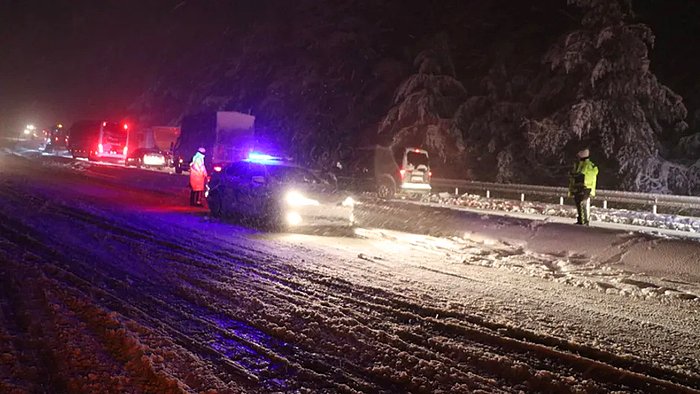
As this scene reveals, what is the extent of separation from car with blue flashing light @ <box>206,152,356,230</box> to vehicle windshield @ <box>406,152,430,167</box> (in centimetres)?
1019

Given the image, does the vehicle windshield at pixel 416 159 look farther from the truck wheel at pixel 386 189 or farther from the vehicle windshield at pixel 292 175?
the vehicle windshield at pixel 292 175

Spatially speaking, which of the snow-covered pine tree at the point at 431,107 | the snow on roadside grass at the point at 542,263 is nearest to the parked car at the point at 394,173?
the snow-covered pine tree at the point at 431,107

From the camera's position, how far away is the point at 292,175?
13445 millimetres

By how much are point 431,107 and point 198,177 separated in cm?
1507

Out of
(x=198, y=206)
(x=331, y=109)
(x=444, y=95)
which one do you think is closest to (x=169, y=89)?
(x=331, y=109)

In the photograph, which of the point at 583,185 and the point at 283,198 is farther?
the point at 583,185

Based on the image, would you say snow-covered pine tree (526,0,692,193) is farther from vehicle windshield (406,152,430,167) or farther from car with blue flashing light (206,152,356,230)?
car with blue flashing light (206,152,356,230)

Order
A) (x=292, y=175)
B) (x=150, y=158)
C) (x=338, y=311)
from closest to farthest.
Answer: (x=338, y=311), (x=292, y=175), (x=150, y=158)

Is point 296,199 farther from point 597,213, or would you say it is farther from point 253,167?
point 597,213

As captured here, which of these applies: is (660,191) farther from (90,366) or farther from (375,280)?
(90,366)

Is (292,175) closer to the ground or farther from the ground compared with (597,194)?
closer to the ground

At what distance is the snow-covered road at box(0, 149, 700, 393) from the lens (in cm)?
473

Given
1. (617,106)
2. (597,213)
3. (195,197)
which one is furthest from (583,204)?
(617,106)

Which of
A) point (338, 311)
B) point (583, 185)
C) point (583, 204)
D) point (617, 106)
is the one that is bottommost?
point (338, 311)
